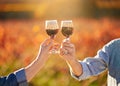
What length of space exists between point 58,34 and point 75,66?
2.24m

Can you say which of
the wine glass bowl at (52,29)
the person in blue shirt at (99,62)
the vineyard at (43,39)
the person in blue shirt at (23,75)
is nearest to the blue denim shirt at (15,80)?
the person in blue shirt at (23,75)

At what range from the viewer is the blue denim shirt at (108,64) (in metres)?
3.32

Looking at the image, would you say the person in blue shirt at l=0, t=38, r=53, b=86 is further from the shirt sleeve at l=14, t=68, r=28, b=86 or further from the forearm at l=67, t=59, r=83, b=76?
the forearm at l=67, t=59, r=83, b=76

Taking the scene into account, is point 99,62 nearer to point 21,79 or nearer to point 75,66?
point 75,66

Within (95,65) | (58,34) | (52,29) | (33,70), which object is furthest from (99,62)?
(58,34)

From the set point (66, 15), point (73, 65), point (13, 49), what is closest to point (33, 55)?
point (13, 49)

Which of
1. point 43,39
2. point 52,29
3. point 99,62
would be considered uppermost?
point 52,29

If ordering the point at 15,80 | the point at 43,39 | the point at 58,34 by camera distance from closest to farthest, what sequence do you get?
the point at 15,80
the point at 58,34
the point at 43,39

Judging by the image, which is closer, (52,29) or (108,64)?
(108,64)

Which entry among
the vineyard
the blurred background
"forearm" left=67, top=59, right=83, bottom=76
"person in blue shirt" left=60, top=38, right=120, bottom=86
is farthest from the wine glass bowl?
the vineyard

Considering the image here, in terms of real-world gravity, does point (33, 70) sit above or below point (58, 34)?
above

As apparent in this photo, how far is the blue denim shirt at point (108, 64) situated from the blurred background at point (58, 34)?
2153 millimetres

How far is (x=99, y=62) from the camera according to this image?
3.39 m

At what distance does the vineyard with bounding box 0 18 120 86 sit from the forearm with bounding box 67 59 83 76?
86.8 inches
